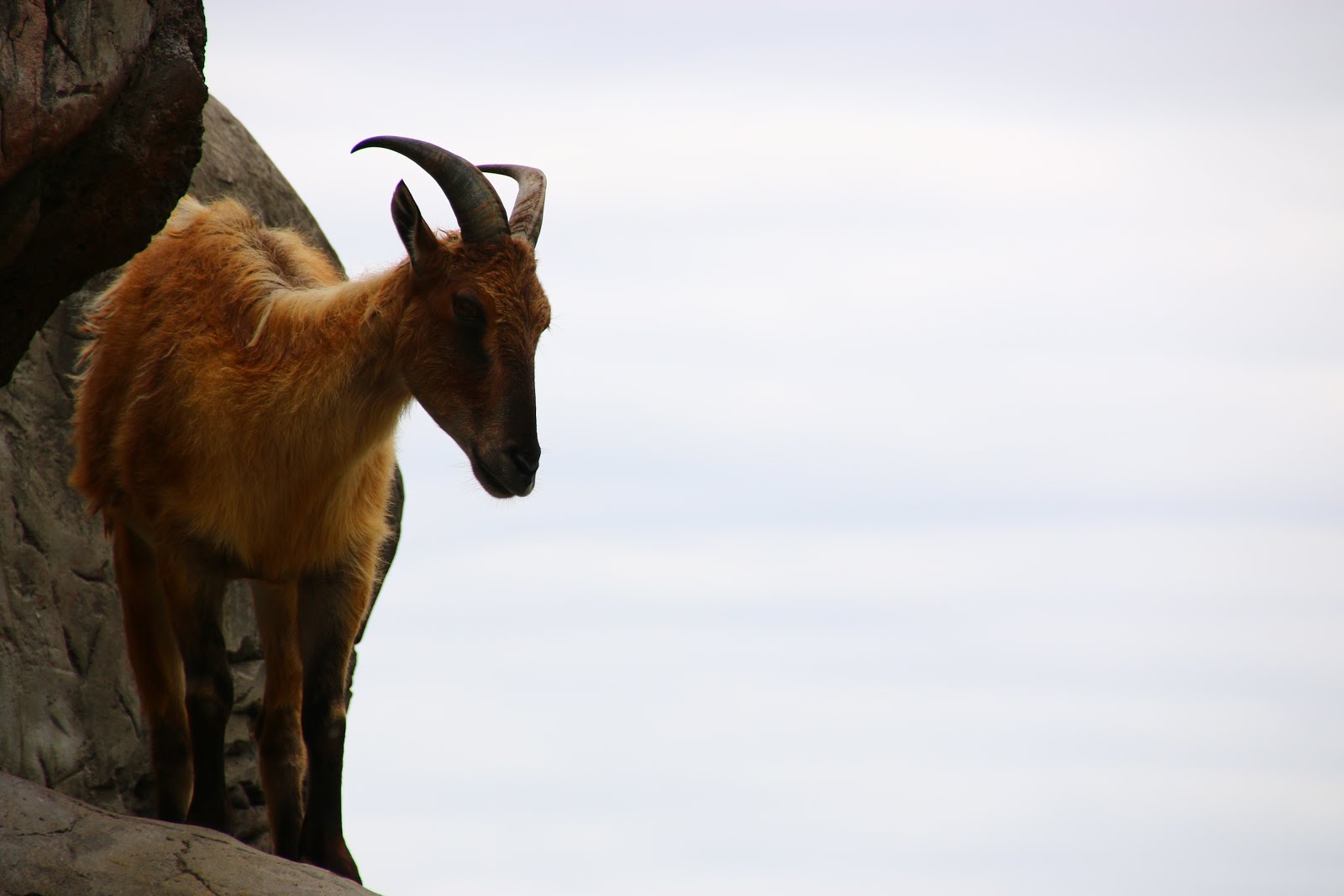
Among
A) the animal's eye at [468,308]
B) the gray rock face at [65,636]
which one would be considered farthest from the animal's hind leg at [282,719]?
the animal's eye at [468,308]

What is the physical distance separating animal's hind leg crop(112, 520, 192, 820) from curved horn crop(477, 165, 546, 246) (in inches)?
78.0

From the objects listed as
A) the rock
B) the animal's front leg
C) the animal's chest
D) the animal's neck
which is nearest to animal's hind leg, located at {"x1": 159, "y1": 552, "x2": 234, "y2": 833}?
the animal's chest

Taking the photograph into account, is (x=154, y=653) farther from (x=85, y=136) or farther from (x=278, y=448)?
(x=85, y=136)

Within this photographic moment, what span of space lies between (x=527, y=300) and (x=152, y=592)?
2.10 m

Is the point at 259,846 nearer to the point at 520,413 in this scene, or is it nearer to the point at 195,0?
the point at 520,413

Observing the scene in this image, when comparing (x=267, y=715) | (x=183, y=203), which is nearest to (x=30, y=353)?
(x=183, y=203)

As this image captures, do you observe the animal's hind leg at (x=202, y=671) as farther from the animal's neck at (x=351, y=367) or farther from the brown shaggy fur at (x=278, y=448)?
the animal's neck at (x=351, y=367)

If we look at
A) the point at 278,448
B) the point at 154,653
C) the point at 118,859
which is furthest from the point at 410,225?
the point at 118,859

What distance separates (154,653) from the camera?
23.5ft

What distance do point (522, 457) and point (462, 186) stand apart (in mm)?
1043

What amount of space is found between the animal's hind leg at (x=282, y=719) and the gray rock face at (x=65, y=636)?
1.01 metres

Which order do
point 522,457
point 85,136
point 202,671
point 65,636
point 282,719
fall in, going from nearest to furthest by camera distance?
point 85,136
point 522,457
point 202,671
point 282,719
point 65,636

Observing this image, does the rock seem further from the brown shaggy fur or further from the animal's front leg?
the brown shaggy fur

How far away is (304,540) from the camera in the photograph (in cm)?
671
